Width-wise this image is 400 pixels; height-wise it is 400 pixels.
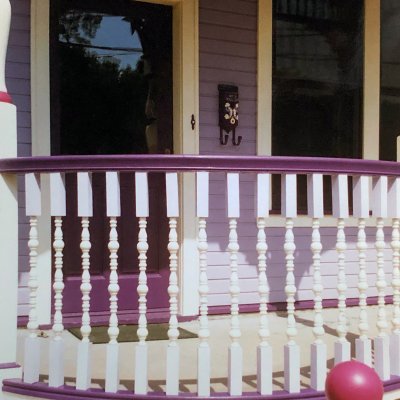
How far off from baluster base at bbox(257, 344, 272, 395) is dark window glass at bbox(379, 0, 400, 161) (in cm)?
321

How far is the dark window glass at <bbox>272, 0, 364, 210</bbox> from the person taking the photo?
4.98 metres

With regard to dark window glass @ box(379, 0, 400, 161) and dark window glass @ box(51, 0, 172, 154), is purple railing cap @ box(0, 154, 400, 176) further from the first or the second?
dark window glass @ box(379, 0, 400, 161)

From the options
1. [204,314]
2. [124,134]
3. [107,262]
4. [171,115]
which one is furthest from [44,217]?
[204,314]

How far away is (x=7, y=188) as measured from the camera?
2.81 m

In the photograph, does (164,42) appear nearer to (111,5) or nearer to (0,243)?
(111,5)

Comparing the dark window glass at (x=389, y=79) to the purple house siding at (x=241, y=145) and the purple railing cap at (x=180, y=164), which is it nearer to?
the purple house siding at (x=241, y=145)

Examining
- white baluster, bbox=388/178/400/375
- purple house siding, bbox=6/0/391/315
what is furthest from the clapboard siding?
white baluster, bbox=388/178/400/375

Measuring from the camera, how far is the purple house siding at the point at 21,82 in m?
4.15

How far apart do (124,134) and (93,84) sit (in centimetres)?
43

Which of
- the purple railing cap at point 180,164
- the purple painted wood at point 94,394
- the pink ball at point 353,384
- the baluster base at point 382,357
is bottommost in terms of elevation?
the purple painted wood at point 94,394

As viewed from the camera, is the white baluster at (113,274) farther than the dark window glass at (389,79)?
No

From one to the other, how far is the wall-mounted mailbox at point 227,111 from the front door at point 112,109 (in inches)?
15.8

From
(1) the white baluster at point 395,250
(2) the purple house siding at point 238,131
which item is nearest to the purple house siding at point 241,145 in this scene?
(2) the purple house siding at point 238,131

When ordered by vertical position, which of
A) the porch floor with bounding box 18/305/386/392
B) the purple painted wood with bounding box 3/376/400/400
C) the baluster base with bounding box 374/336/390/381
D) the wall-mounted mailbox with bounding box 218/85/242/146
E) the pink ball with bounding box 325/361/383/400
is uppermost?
the wall-mounted mailbox with bounding box 218/85/242/146
